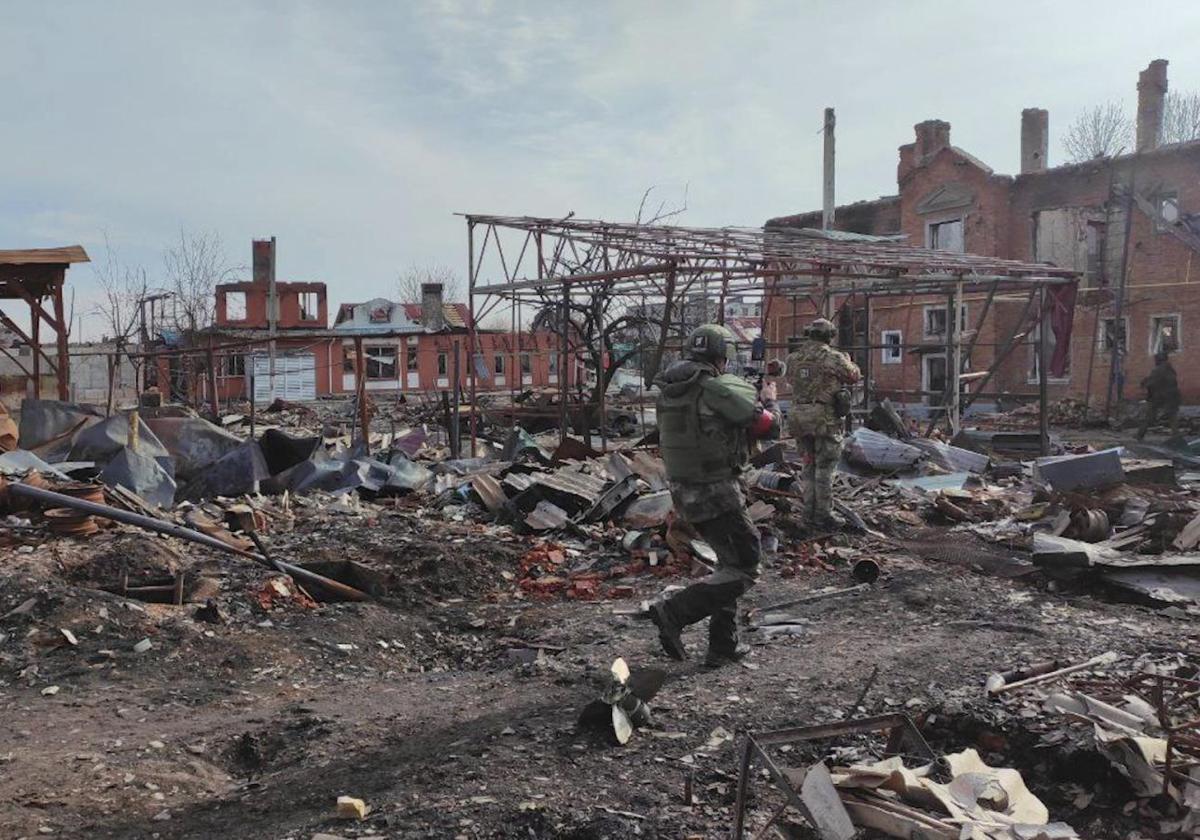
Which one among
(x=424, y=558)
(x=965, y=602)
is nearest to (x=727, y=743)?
(x=965, y=602)

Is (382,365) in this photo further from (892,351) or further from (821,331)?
(821,331)

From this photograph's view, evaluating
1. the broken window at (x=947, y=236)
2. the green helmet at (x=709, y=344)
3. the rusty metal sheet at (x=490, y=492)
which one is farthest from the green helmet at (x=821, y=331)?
the broken window at (x=947, y=236)

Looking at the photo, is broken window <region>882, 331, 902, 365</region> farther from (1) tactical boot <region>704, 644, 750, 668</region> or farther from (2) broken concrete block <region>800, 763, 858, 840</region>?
(2) broken concrete block <region>800, 763, 858, 840</region>

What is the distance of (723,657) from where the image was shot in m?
4.86


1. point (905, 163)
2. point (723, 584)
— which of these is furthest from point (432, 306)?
point (723, 584)

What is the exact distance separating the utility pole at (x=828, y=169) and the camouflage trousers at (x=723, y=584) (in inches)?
737

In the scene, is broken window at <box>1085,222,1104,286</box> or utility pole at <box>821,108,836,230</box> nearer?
utility pole at <box>821,108,836,230</box>

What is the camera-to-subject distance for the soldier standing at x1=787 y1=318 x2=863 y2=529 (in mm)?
8047

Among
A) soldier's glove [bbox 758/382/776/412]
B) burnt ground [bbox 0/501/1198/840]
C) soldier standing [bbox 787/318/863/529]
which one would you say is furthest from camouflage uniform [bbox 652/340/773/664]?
soldier standing [bbox 787/318/863/529]

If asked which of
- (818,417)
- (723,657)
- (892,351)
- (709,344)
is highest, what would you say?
(892,351)

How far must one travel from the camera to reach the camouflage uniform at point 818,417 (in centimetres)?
805

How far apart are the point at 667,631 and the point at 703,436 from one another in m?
1.01

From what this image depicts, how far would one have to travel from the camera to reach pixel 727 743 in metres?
3.79

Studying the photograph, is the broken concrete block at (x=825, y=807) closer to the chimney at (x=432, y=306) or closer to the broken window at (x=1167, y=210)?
the broken window at (x=1167, y=210)
